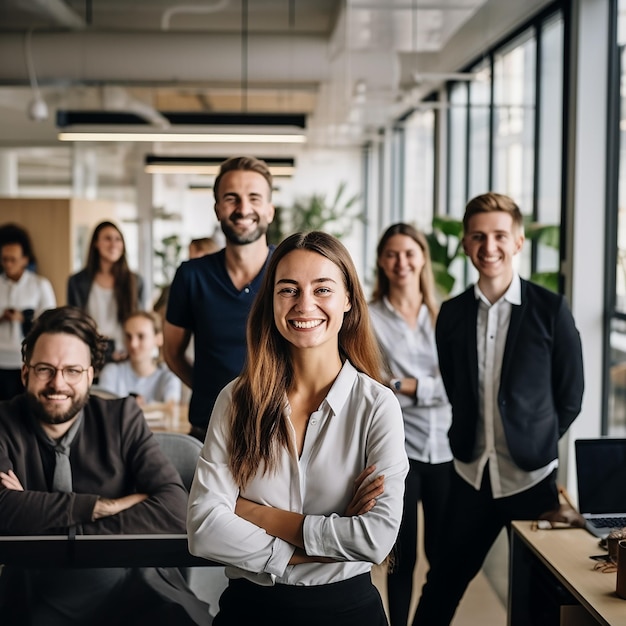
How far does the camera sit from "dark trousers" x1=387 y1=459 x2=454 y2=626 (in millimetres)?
3400

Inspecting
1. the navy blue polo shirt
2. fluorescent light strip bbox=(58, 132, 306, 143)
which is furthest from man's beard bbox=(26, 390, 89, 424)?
fluorescent light strip bbox=(58, 132, 306, 143)

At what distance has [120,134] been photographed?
593 cm

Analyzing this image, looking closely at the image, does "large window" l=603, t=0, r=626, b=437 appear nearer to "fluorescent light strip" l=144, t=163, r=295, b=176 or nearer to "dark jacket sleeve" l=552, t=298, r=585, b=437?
"dark jacket sleeve" l=552, t=298, r=585, b=437

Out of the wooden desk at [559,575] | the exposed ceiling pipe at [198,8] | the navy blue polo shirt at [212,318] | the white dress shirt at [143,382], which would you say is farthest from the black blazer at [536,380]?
the exposed ceiling pipe at [198,8]

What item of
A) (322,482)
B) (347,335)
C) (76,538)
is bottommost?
(76,538)

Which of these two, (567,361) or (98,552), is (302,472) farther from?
(567,361)

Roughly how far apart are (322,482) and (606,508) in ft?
4.08

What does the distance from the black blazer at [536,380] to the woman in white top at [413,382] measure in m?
0.53

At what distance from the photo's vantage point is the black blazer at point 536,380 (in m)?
2.89

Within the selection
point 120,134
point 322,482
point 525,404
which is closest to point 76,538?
point 322,482

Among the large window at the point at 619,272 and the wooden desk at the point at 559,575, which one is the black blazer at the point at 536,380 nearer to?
the wooden desk at the point at 559,575

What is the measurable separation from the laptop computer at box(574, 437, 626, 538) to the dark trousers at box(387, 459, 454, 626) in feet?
2.24

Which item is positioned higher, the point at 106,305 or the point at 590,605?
the point at 106,305

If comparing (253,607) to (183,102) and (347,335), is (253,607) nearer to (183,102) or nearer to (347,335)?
(347,335)
